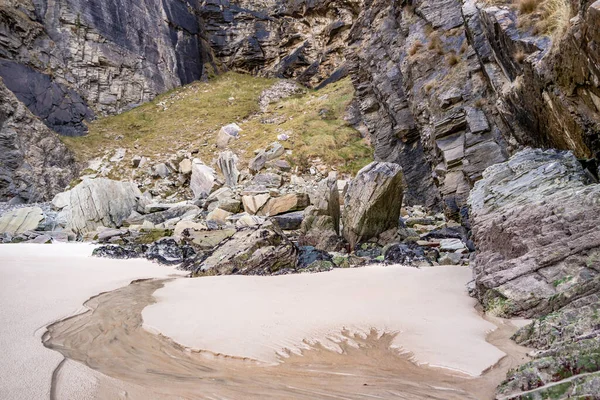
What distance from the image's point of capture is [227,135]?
96.5 feet

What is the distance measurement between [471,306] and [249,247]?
4750mm

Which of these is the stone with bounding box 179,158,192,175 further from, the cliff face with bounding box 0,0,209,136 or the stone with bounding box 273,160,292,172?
the cliff face with bounding box 0,0,209,136

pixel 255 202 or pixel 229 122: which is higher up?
pixel 229 122

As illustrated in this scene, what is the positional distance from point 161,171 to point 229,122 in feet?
35.6

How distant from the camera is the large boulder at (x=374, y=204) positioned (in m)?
10.2

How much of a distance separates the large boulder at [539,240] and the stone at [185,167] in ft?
71.7

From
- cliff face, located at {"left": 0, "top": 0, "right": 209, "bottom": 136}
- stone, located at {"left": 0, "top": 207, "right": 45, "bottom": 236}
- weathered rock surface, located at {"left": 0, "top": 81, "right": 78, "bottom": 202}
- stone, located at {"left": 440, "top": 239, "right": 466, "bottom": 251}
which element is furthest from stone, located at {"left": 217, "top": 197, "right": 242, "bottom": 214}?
cliff face, located at {"left": 0, "top": 0, "right": 209, "bottom": 136}

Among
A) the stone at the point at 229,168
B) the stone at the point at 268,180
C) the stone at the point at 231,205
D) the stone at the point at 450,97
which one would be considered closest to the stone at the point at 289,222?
the stone at the point at 231,205

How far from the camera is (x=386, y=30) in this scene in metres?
19.0

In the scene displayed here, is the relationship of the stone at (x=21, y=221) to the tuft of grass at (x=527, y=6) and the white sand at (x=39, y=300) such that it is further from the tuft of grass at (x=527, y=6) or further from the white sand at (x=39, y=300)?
the tuft of grass at (x=527, y=6)

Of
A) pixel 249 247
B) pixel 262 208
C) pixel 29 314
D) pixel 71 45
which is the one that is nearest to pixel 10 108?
pixel 71 45

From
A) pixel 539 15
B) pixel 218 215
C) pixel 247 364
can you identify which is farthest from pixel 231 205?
pixel 247 364

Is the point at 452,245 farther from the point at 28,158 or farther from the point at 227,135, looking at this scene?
the point at 28,158

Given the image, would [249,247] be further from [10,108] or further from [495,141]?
[10,108]
